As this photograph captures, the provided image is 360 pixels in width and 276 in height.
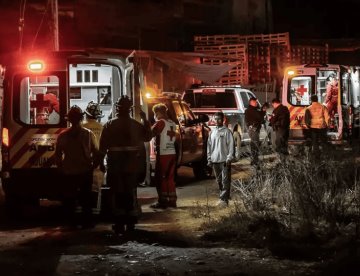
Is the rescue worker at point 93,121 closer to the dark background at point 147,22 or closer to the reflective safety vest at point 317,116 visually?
the reflective safety vest at point 317,116

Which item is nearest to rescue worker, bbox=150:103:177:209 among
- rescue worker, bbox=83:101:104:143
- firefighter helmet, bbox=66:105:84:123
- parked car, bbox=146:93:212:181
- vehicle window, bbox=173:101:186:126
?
rescue worker, bbox=83:101:104:143

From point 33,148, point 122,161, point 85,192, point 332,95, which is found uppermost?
point 332,95

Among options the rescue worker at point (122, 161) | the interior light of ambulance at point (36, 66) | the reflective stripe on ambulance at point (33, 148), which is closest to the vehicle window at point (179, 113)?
the reflective stripe on ambulance at point (33, 148)

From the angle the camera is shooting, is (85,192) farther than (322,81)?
No

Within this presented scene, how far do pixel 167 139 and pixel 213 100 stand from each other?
26.9 feet

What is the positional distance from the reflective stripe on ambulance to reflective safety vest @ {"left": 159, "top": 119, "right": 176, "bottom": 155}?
182cm

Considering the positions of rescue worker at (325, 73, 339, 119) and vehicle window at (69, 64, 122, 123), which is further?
rescue worker at (325, 73, 339, 119)

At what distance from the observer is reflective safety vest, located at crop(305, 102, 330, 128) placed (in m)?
16.4

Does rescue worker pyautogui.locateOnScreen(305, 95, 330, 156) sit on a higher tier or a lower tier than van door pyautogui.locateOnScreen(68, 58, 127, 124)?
lower

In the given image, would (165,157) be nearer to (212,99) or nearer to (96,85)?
(96,85)

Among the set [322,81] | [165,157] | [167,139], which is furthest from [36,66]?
[322,81]

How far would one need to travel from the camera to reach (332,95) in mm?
19359

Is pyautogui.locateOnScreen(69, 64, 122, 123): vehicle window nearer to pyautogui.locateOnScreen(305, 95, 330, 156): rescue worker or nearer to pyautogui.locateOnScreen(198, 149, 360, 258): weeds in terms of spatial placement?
pyautogui.locateOnScreen(198, 149, 360, 258): weeds

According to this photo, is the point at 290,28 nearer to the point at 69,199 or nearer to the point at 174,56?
the point at 174,56
